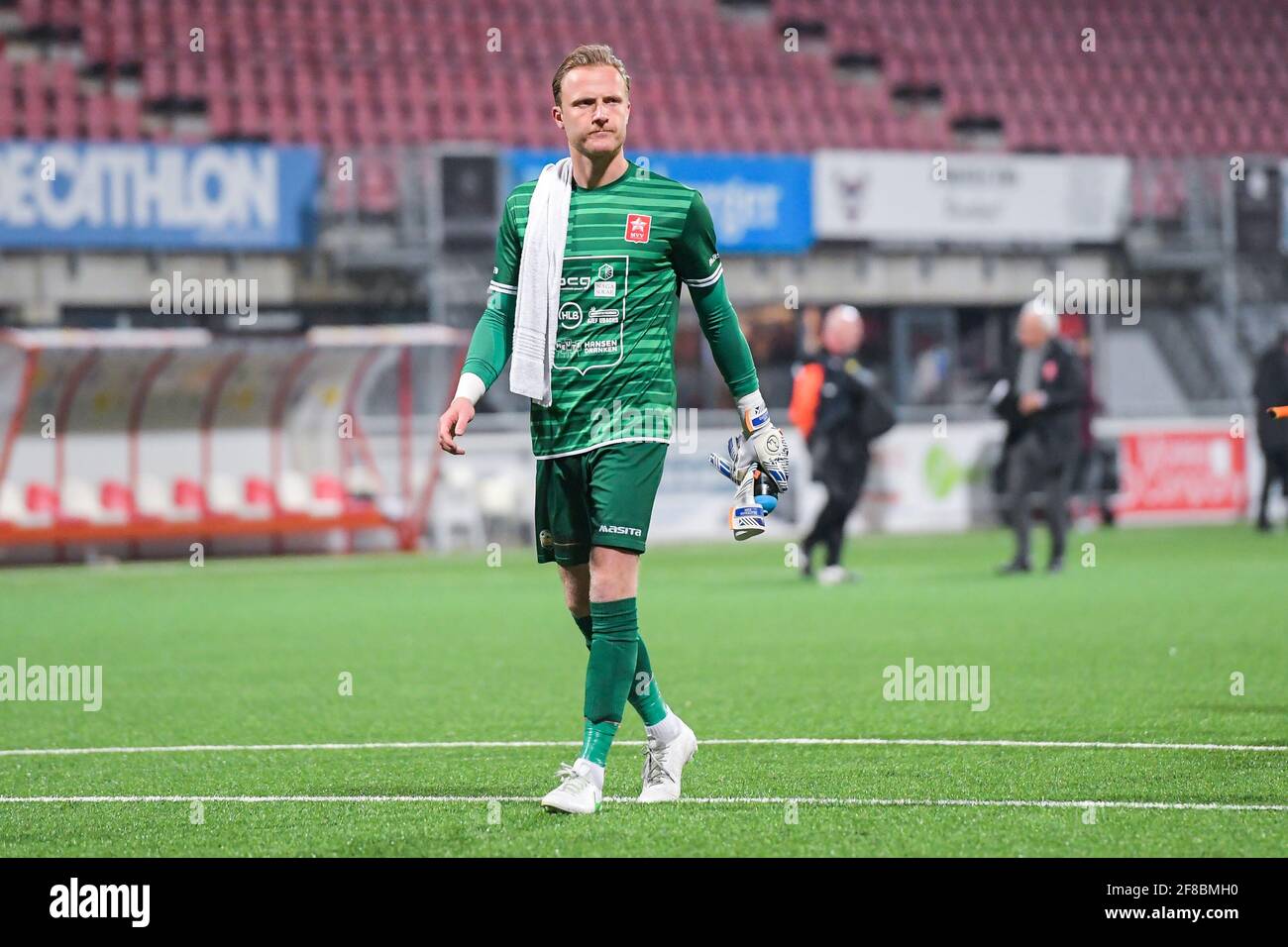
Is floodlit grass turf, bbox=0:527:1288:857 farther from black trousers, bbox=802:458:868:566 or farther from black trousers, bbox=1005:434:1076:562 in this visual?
black trousers, bbox=802:458:868:566

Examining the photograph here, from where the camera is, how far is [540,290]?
568 centimetres

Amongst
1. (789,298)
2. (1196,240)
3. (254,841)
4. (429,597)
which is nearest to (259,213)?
(789,298)

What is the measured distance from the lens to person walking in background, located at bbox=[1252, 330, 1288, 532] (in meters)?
21.8

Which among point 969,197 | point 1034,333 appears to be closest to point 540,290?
point 1034,333

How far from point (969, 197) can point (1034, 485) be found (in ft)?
32.2

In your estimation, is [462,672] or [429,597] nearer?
[462,672]

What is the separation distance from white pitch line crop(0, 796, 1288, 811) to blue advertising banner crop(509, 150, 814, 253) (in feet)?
59.7

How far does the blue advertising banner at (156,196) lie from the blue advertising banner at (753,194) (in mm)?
2886

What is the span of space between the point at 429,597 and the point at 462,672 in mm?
5432

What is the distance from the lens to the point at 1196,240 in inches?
1046

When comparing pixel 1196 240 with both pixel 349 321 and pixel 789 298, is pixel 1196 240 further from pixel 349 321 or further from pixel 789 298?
pixel 349 321
